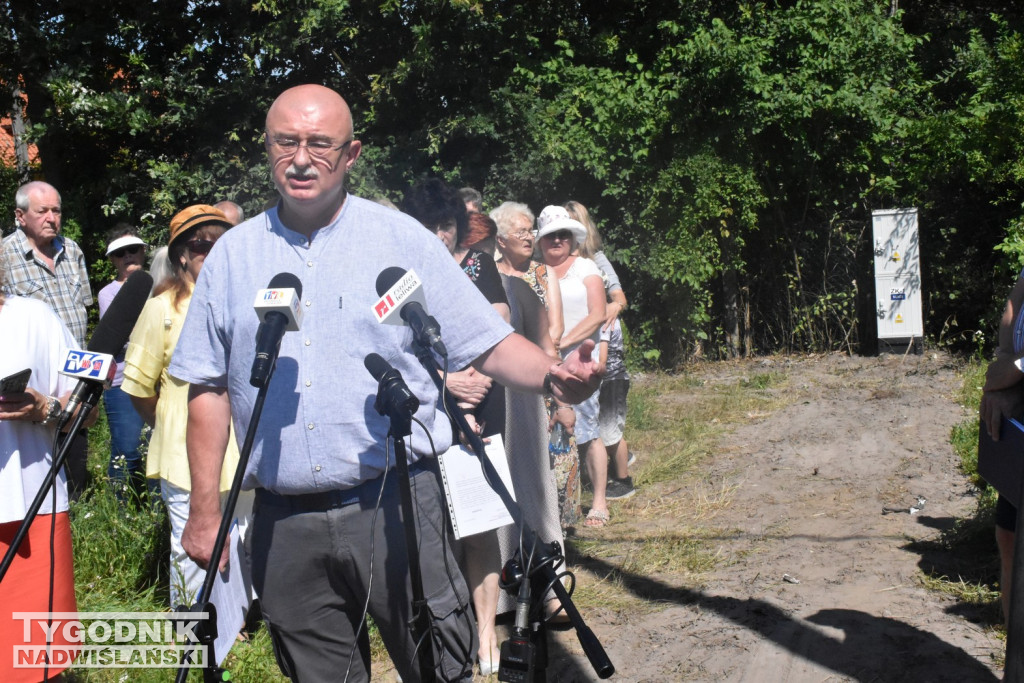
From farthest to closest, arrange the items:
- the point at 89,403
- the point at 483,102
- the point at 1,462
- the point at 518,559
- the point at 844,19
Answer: the point at 483,102, the point at 844,19, the point at 1,462, the point at 89,403, the point at 518,559

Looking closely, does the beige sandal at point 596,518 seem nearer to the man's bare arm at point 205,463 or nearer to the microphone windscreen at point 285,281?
the man's bare arm at point 205,463

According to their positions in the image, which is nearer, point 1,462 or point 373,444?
point 373,444

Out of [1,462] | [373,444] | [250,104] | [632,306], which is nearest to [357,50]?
[250,104]

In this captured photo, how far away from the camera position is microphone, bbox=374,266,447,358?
2.43m

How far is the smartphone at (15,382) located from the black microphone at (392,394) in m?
1.41

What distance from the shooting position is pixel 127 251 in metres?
7.45

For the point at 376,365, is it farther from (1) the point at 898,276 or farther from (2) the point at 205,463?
(1) the point at 898,276

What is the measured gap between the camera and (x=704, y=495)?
6902 millimetres

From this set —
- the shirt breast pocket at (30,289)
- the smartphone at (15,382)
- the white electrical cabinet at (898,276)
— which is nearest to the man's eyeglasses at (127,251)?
the shirt breast pocket at (30,289)

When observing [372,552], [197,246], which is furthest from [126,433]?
[372,552]

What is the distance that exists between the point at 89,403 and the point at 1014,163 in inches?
385

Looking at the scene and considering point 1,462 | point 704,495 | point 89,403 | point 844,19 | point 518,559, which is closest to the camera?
point 518,559

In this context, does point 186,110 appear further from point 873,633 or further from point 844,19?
point 873,633

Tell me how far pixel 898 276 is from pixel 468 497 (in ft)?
27.8
